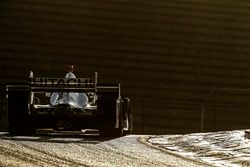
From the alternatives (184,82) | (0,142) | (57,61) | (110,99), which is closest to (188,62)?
(184,82)

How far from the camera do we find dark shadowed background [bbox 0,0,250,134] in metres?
19.6

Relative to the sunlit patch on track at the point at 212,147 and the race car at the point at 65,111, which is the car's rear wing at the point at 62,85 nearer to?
the race car at the point at 65,111

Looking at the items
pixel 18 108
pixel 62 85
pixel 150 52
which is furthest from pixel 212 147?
pixel 150 52

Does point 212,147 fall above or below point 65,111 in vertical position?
below

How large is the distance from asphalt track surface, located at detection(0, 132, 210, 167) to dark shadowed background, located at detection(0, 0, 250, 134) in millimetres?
9053

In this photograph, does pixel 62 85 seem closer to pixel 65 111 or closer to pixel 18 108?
pixel 65 111

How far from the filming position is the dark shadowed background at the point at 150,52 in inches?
773

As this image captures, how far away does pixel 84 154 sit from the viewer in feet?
28.0

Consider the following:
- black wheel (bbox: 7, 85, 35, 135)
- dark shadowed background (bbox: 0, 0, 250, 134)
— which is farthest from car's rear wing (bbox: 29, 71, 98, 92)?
dark shadowed background (bbox: 0, 0, 250, 134)

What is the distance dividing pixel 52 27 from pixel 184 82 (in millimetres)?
3955

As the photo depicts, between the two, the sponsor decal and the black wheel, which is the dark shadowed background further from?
the black wheel

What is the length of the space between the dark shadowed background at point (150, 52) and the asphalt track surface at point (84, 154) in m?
9.05

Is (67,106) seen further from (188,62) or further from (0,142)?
(188,62)

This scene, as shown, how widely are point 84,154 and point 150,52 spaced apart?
11687 mm
